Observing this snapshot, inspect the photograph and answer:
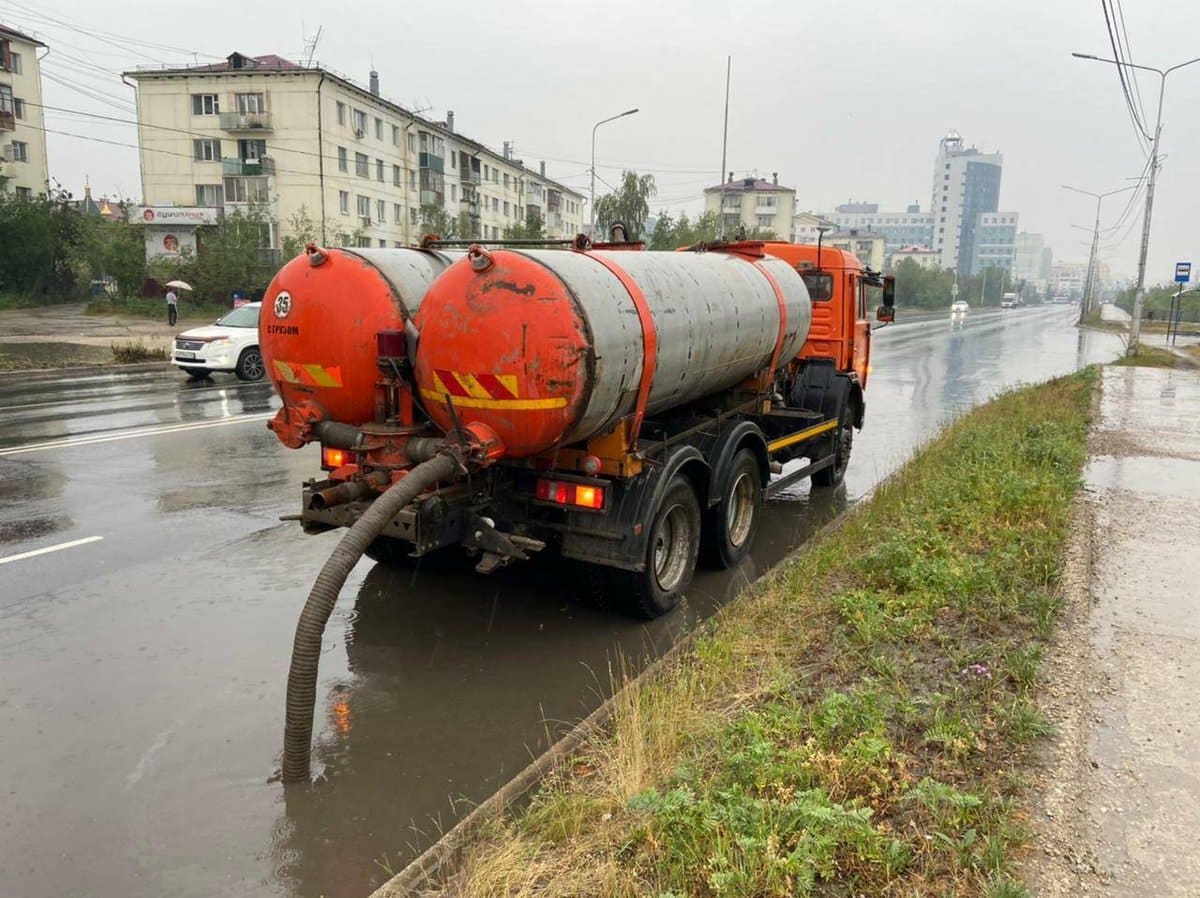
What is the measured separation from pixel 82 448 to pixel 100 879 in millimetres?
8668

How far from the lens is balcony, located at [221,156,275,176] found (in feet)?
161

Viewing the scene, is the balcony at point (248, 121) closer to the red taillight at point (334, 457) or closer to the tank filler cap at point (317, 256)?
the tank filler cap at point (317, 256)

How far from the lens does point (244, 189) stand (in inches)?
1977

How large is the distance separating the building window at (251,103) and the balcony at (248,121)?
1.00 feet

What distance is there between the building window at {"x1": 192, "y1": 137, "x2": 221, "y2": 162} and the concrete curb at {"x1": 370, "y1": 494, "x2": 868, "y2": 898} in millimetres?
53761

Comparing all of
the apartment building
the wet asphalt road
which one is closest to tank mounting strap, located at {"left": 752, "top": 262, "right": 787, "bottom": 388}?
the wet asphalt road

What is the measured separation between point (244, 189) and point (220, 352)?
121 ft

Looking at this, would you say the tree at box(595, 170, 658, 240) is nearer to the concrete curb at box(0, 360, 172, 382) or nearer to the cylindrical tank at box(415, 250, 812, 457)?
the concrete curb at box(0, 360, 172, 382)

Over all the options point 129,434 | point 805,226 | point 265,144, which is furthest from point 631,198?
point 805,226

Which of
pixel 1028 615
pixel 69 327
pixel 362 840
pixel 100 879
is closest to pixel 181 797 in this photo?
pixel 100 879

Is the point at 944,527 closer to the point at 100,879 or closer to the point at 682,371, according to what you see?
the point at 682,371

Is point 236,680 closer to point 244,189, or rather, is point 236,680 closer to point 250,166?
point 250,166

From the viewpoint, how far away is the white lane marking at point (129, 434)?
10452 millimetres

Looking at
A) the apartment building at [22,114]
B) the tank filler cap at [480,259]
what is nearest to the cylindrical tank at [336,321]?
the tank filler cap at [480,259]
